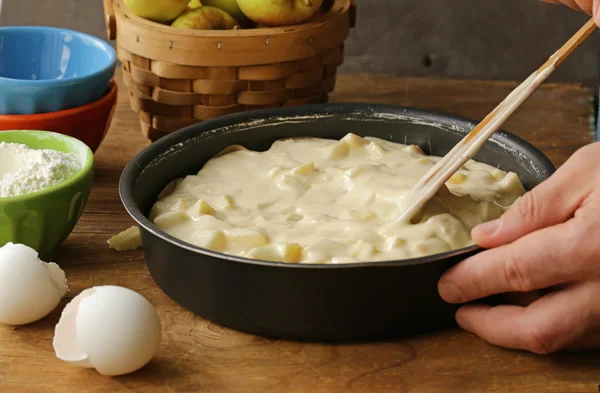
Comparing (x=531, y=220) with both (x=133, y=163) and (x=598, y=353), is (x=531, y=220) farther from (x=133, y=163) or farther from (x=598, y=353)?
(x=133, y=163)

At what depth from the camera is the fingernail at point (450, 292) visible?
1062 millimetres

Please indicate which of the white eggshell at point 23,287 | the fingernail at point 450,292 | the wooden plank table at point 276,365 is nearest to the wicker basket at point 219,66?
the wooden plank table at point 276,365

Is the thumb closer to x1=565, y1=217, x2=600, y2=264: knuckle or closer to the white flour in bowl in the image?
x1=565, y1=217, x2=600, y2=264: knuckle

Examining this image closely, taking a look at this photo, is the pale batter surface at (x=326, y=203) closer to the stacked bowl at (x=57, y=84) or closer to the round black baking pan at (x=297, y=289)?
the round black baking pan at (x=297, y=289)

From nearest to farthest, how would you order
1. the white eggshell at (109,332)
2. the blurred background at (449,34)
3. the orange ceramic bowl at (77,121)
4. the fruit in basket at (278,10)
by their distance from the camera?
the white eggshell at (109,332), the orange ceramic bowl at (77,121), the fruit in basket at (278,10), the blurred background at (449,34)

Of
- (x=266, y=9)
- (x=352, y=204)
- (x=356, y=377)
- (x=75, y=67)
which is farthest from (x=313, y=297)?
(x=75, y=67)

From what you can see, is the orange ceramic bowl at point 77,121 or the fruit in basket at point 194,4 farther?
the fruit in basket at point 194,4

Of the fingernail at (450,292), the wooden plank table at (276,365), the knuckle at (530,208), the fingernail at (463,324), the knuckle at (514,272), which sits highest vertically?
the knuckle at (530,208)

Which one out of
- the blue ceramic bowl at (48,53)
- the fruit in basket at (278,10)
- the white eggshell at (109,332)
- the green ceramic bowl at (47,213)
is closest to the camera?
the white eggshell at (109,332)

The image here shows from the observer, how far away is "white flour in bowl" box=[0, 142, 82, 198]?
1.23 metres

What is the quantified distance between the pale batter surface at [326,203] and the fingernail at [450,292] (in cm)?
6

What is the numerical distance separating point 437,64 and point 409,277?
52.1 inches

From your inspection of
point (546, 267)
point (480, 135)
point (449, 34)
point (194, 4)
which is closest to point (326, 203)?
point (480, 135)

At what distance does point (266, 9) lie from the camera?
1.56 m
